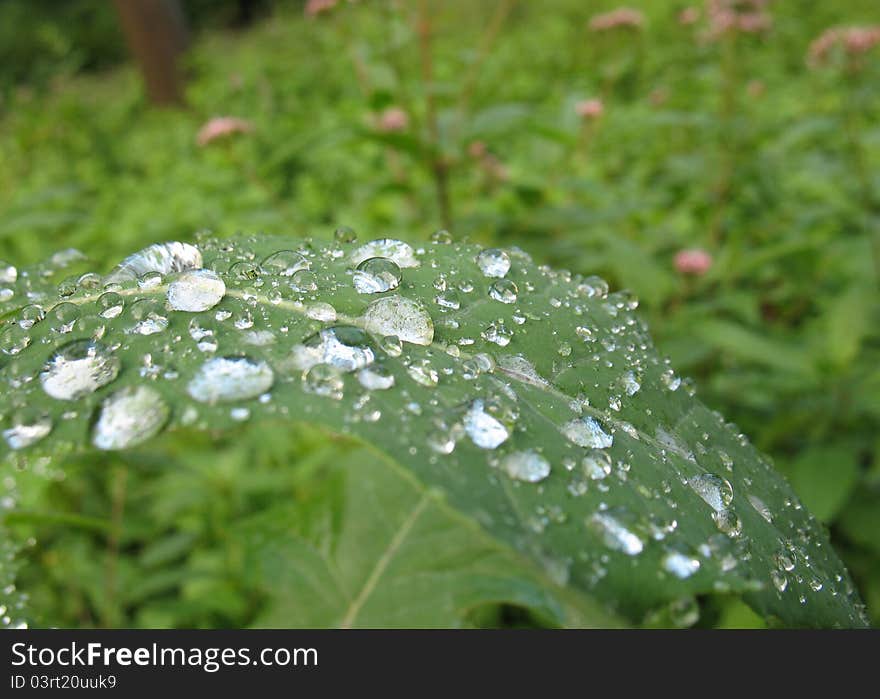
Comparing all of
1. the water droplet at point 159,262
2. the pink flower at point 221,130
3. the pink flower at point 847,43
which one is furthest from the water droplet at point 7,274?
the pink flower at point 847,43

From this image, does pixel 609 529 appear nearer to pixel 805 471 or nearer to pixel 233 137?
pixel 805 471

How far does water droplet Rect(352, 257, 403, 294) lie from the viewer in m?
0.53

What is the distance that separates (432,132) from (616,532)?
145 centimetres

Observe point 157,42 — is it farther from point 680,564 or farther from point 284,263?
point 680,564

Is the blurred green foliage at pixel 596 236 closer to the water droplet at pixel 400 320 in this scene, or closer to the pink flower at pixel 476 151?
the pink flower at pixel 476 151

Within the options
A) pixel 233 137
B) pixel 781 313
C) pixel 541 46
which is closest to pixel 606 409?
pixel 233 137

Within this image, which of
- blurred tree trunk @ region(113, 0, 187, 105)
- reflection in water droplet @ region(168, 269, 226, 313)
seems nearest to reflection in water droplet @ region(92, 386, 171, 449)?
reflection in water droplet @ region(168, 269, 226, 313)

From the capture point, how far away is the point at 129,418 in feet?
1.21

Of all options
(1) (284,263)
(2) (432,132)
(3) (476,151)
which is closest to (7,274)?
(1) (284,263)

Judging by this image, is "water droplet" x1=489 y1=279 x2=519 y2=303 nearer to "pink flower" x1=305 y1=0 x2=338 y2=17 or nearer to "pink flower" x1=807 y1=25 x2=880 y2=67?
"pink flower" x1=305 y1=0 x2=338 y2=17

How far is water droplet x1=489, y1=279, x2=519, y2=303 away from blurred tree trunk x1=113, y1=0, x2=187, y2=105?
257 inches

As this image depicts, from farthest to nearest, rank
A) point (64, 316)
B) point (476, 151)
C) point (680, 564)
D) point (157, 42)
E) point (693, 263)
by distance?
point (157, 42) < point (476, 151) < point (693, 263) < point (64, 316) < point (680, 564)

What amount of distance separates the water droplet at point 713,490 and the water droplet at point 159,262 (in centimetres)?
43

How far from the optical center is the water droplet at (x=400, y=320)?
0.48m
